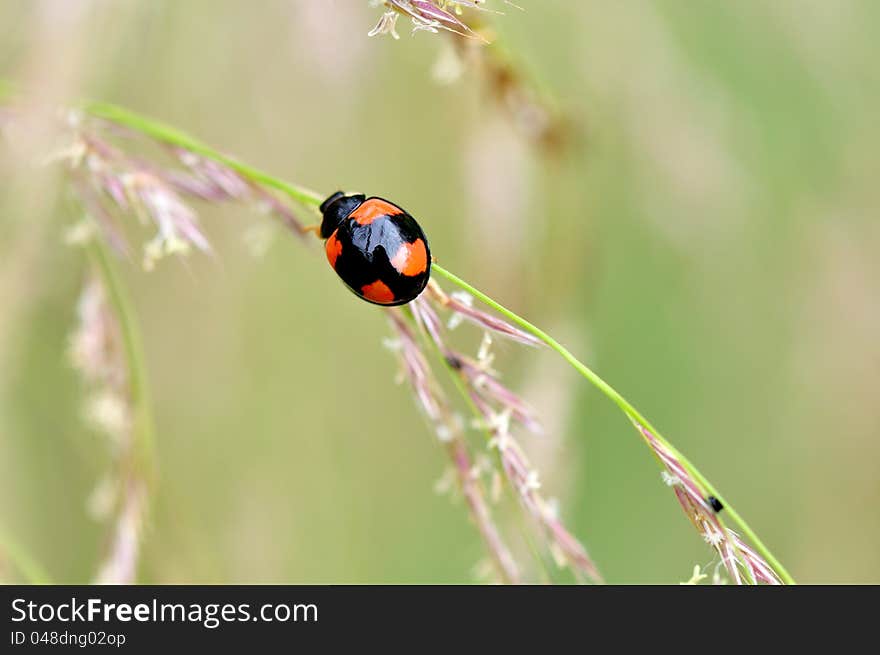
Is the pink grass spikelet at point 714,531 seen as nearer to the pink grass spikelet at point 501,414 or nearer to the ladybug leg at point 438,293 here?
the pink grass spikelet at point 501,414

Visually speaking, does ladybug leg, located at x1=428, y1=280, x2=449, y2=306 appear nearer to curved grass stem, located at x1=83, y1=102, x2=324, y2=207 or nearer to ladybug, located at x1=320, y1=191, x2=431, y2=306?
ladybug, located at x1=320, y1=191, x2=431, y2=306

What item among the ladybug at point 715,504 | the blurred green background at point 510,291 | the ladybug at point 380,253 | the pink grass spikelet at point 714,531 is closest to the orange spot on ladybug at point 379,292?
the ladybug at point 380,253

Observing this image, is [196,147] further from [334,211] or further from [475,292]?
[475,292]

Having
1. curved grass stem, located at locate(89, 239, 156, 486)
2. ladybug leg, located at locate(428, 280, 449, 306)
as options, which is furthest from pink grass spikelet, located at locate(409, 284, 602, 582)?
curved grass stem, located at locate(89, 239, 156, 486)
